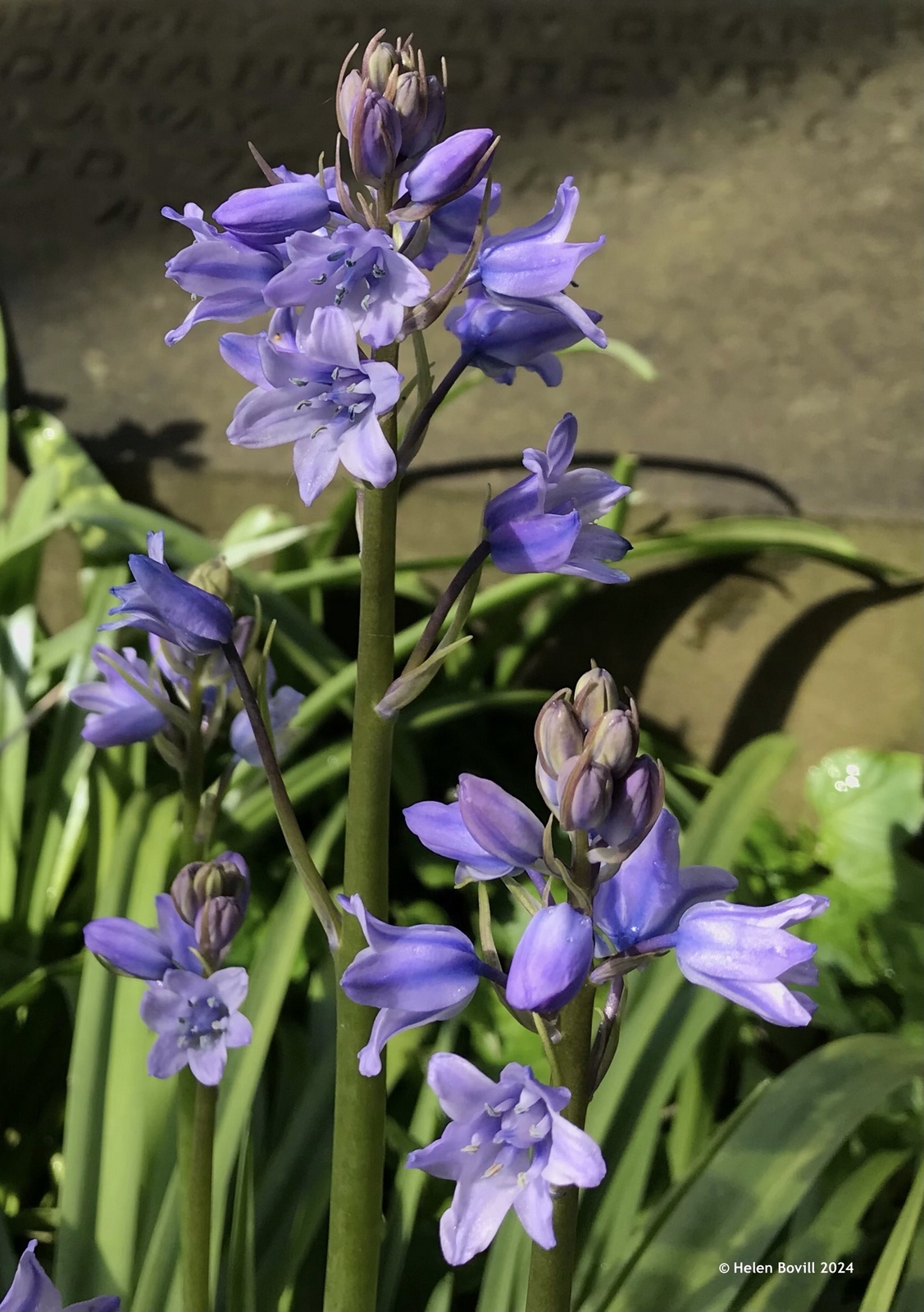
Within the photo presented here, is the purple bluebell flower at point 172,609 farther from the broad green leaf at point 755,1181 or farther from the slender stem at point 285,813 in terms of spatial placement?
the broad green leaf at point 755,1181

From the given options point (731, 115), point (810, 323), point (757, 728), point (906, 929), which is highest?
point (731, 115)

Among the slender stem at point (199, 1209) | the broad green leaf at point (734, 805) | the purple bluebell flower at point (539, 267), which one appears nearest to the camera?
the purple bluebell flower at point (539, 267)

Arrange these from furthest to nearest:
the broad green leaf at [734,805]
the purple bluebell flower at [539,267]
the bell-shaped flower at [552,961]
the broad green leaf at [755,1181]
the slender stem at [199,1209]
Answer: the broad green leaf at [734,805] → the broad green leaf at [755,1181] → the slender stem at [199,1209] → the purple bluebell flower at [539,267] → the bell-shaped flower at [552,961]

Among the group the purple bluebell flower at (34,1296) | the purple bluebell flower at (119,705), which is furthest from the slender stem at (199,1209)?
the purple bluebell flower at (119,705)

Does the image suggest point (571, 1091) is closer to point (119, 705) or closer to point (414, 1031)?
point (119, 705)

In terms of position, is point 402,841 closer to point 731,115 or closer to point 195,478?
→ point 195,478

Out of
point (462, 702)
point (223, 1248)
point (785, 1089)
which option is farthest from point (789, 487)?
point (223, 1248)

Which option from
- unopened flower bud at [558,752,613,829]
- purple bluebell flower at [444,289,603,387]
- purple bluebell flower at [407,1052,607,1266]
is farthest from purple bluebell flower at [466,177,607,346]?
purple bluebell flower at [407,1052,607,1266]
